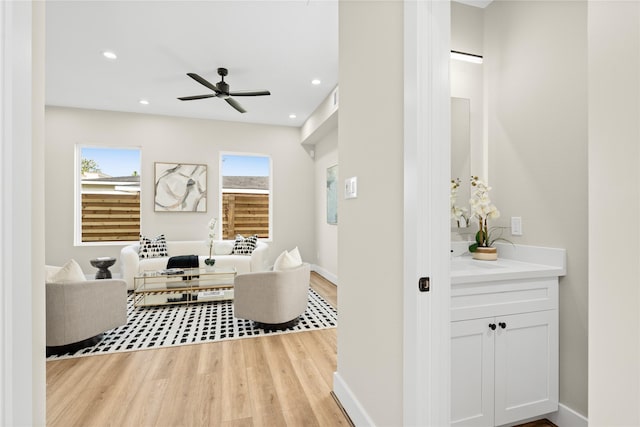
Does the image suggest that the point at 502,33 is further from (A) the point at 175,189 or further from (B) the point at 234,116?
(A) the point at 175,189

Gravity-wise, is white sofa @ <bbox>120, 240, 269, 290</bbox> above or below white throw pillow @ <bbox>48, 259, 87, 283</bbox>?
below

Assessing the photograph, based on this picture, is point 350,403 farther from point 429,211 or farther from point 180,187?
point 180,187

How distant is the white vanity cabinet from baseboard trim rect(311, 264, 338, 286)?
3.20 meters

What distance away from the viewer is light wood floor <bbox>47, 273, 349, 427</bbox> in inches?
64.7

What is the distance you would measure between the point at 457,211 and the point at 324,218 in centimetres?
338

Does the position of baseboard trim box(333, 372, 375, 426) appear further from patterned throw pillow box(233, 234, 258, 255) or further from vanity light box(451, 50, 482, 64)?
patterned throw pillow box(233, 234, 258, 255)

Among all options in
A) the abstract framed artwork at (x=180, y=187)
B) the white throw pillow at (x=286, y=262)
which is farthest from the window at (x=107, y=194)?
the white throw pillow at (x=286, y=262)

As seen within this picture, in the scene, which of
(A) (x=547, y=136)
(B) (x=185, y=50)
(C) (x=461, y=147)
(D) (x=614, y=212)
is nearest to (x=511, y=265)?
(A) (x=547, y=136)

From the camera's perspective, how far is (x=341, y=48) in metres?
1.83

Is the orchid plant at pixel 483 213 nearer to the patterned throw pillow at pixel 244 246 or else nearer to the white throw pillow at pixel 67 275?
the white throw pillow at pixel 67 275

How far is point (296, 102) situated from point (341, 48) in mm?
2863

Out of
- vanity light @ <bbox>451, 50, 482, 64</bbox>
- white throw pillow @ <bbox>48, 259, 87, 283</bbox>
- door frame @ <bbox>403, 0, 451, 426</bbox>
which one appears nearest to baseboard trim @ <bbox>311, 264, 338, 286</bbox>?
white throw pillow @ <bbox>48, 259, 87, 283</bbox>

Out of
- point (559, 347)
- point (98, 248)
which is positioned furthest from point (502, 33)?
point (98, 248)

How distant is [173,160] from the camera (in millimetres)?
5211
